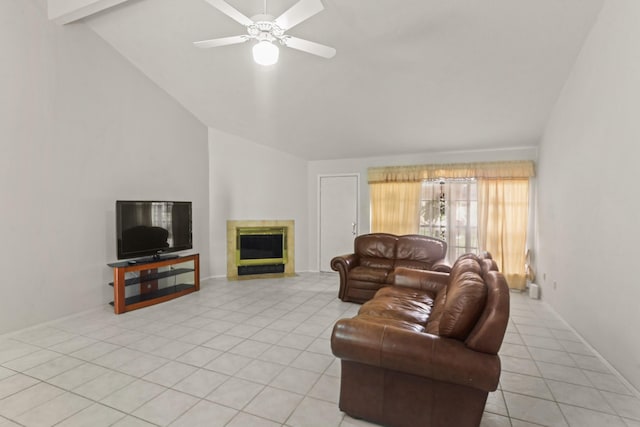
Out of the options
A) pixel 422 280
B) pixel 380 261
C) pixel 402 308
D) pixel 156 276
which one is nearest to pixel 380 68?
pixel 422 280

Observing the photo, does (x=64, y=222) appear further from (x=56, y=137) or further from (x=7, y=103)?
(x=7, y=103)

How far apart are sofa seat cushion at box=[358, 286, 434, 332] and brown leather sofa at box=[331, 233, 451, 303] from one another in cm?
94

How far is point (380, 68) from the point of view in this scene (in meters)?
3.52

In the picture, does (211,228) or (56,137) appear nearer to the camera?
(56,137)

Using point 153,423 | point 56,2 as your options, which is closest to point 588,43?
point 153,423

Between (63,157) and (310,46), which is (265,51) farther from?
(63,157)

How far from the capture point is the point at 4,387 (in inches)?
90.8

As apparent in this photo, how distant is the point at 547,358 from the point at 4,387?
14.5 feet

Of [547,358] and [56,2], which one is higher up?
[56,2]

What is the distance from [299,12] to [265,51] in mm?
390

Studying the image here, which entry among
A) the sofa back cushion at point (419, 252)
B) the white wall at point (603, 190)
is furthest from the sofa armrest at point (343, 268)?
the white wall at point (603, 190)

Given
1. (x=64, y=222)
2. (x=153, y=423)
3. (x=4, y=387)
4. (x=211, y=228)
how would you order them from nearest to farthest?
(x=153, y=423)
(x=4, y=387)
(x=64, y=222)
(x=211, y=228)

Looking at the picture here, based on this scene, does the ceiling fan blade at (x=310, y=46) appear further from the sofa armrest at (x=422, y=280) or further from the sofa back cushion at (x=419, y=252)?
the sofa back cushion at (x=419, y=252)

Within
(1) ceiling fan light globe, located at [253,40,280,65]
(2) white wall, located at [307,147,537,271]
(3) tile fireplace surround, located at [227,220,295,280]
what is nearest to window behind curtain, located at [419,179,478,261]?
(2) white wall, located at [307,147,537,271]
